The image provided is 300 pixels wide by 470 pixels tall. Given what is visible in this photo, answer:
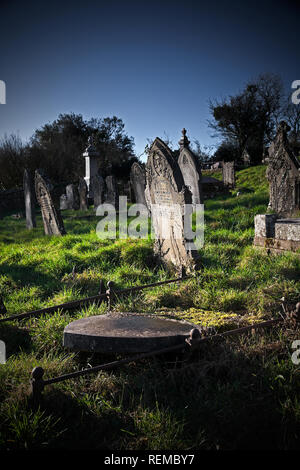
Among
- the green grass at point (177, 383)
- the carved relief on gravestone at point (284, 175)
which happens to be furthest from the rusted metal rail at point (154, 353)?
the carved relief on gravestone at point (284, 175)

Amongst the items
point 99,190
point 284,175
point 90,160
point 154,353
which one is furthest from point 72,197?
point 154,353

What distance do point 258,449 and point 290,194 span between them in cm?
725

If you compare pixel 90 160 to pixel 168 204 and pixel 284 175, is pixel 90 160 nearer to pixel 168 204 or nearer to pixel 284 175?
pixel 284 175

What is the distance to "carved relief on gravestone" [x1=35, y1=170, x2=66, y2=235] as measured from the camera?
853 cm

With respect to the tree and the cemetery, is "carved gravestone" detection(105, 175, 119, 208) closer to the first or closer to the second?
the cemetery

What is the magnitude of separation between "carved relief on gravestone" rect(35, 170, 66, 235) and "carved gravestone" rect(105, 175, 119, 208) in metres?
3.99

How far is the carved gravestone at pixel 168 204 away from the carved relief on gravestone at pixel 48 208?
3729mm

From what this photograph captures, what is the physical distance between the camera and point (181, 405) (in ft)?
6.99

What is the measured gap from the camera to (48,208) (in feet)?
29.1

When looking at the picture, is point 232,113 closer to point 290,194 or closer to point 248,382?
point 290,194

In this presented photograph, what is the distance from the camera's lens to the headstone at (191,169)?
394 inches

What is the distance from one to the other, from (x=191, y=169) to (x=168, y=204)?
210 inches

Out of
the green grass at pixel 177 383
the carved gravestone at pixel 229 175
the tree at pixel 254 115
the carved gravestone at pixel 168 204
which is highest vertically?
the tree at pixel 254 115

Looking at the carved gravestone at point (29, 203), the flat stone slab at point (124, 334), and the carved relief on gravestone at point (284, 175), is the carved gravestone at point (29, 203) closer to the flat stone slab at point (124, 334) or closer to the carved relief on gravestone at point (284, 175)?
the carved relief on gravestone at point (284, 175)
